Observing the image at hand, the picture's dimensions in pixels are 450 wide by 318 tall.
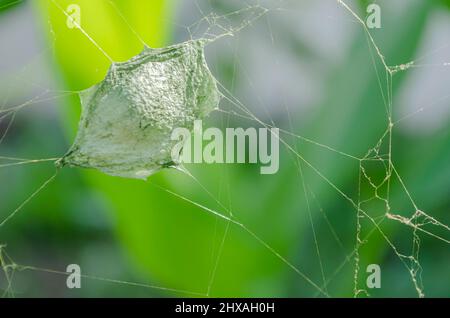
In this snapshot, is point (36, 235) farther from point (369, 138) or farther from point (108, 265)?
point (369, 138)

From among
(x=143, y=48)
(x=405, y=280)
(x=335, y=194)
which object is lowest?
(x=405, y=280)

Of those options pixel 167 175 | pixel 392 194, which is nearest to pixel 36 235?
pixel 167 175

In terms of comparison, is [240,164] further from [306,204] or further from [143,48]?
[143,48]

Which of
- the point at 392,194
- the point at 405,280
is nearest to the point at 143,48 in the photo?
the point at 392,194

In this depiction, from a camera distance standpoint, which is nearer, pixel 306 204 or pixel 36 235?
pixel 306 204

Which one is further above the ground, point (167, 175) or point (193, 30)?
point (193, 30)

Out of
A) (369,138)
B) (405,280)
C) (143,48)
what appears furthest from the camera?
(405,280)

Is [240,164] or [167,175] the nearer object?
[167,175]

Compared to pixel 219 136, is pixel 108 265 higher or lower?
lower

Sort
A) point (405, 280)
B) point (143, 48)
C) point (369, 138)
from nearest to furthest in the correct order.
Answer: point (143, 48) < point (369, 138) < point (405, 280)
